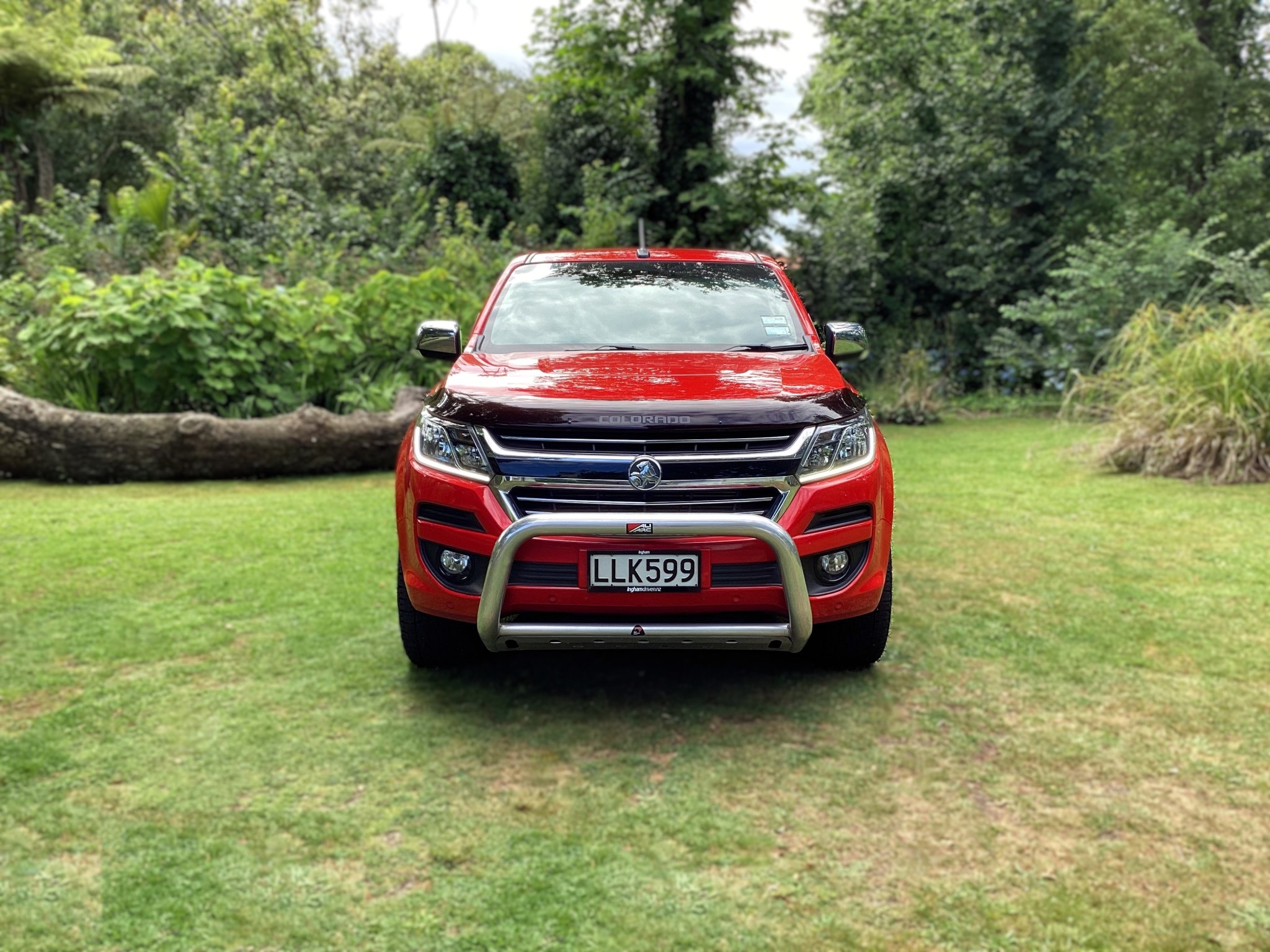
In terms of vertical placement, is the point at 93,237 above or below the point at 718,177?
below

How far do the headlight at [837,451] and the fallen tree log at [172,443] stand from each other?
5121 millimetres

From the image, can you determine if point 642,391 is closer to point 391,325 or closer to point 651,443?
point 651,443

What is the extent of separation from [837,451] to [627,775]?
4.06 feet

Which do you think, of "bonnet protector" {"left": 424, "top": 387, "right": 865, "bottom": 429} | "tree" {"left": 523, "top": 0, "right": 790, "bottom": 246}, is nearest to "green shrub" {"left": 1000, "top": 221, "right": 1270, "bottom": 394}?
Result: "tree" {"left": 523, "top": 0, "right": 790, "bottom": 246}

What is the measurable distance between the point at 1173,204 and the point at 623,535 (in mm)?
19479

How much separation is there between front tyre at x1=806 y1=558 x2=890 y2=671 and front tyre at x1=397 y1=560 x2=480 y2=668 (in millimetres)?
1303

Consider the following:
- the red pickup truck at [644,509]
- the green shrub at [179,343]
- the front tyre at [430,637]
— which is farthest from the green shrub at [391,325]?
the red pickup truck at [644,509]

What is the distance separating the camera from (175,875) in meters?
2.46

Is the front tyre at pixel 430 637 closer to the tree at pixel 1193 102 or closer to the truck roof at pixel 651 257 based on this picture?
the truck roof at pixel 651 257

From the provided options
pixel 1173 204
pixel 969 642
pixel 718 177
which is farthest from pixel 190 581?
pixel 1173 204

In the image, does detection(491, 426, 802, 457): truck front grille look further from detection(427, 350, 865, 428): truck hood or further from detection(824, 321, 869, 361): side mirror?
detection(824, 321, 869, 361): side mirror

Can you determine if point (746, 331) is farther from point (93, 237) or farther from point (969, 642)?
point (93, 237)

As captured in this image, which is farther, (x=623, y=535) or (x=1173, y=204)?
(x=1173, y=204)

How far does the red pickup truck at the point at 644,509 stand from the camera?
3.12m
